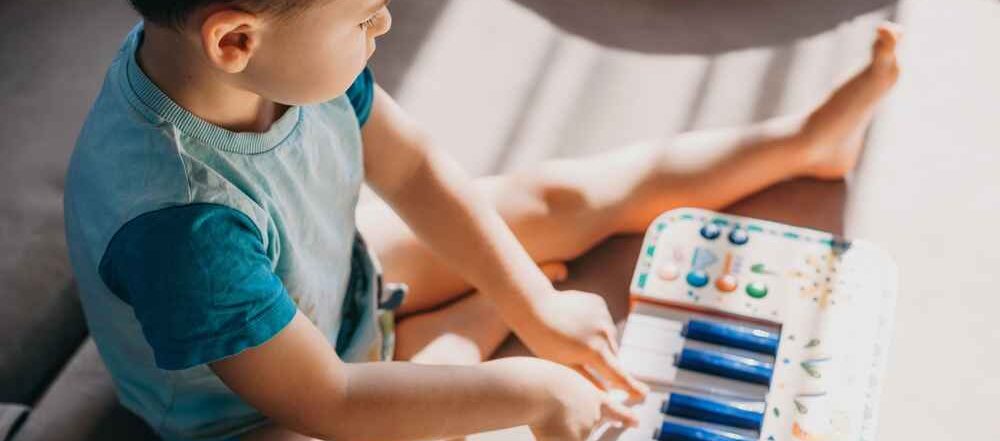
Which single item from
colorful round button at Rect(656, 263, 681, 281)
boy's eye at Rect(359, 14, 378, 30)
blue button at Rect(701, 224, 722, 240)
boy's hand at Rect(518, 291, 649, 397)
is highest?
blue button at Rect(701, 224, 722, 240)

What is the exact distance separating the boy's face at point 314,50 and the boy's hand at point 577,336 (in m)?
0.29

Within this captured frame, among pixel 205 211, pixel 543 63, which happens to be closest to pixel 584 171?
pixel 543 63

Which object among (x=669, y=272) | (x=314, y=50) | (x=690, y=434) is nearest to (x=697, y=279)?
(x=669, y=272)

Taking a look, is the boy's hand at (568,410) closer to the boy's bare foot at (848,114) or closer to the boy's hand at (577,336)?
the boy's hand at (577,336)

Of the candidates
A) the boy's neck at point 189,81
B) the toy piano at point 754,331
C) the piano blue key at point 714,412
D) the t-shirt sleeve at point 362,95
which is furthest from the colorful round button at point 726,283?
the boy's neck at point 189,81

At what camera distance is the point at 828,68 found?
1.08 meters

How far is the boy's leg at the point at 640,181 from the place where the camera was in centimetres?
94

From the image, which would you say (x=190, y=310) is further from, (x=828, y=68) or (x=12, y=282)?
(x=828, y=68)

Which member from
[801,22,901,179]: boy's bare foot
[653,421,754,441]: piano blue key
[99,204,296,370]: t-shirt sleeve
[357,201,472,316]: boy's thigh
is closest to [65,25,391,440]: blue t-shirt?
Result: [99,204,296,370]: t-shirt sleeve

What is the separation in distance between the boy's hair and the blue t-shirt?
A: 0.06 metres

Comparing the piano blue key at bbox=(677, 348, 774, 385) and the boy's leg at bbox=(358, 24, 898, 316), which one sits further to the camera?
the boy's leg at bbox=(358, 24, 898, 316)

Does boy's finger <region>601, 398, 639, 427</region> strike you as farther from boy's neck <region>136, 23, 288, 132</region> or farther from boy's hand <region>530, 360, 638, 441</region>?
boy's neck <region>136, 23, 288, 132</region>

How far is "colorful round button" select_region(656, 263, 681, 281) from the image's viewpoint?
0.91 meters

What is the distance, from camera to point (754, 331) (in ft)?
2.85
